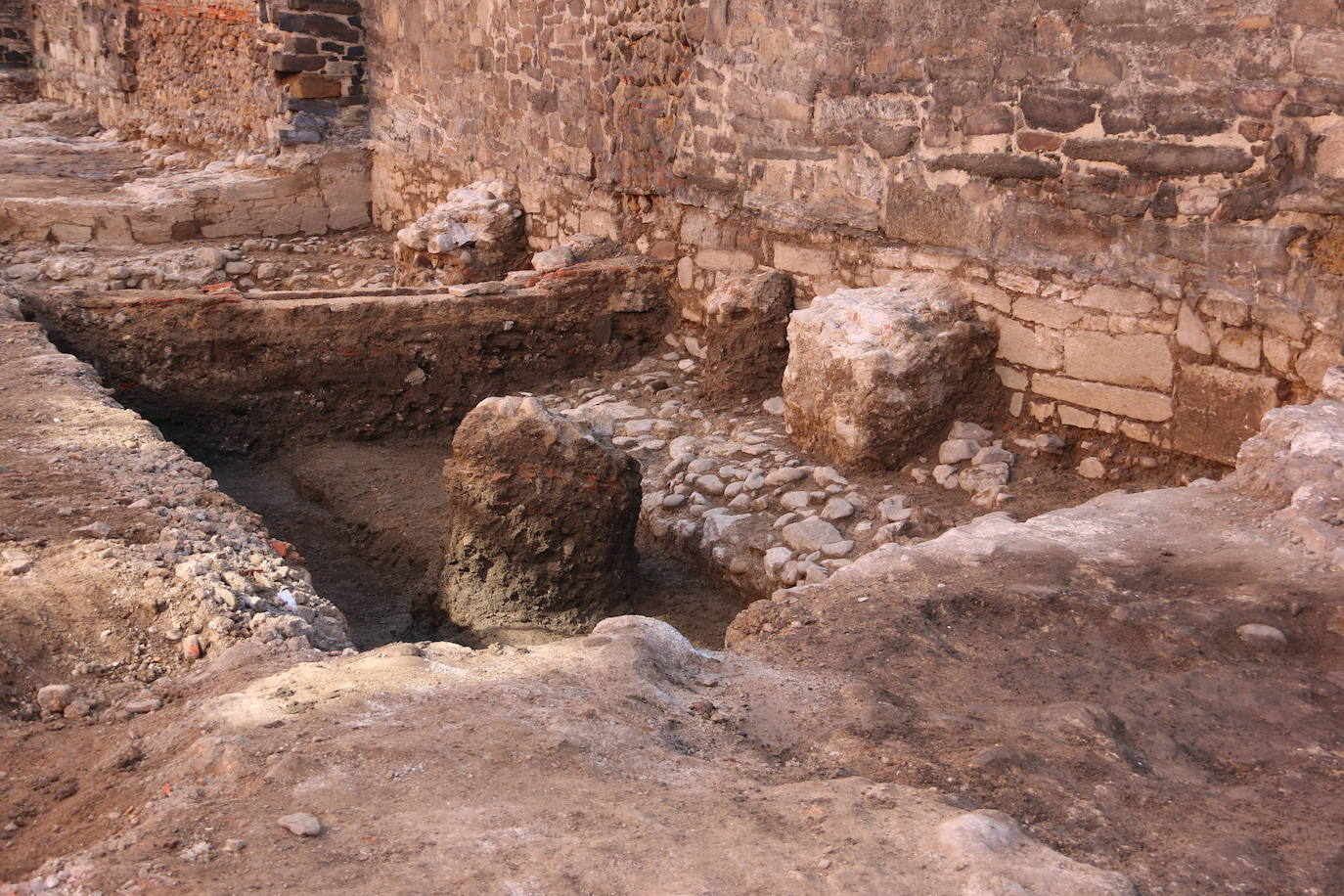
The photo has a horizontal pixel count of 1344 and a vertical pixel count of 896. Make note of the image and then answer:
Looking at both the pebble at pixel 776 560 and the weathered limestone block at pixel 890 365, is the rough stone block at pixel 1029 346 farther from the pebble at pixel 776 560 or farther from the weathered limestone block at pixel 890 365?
the pebble at pixel 776 560

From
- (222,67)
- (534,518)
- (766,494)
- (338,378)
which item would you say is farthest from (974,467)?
(222,67)

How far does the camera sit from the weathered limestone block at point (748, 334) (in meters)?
6.26

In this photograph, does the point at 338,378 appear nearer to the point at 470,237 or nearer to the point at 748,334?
the point at 470,237

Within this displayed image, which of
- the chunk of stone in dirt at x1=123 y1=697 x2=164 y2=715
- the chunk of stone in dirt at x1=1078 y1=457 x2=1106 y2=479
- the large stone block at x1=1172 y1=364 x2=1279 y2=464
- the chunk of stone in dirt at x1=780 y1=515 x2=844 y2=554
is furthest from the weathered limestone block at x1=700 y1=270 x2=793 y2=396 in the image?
the chunk of stone in dirt at x1=123 y1=697 x2=164 y2=715

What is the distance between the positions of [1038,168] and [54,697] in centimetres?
405

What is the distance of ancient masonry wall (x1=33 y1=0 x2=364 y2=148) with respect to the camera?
9.90m

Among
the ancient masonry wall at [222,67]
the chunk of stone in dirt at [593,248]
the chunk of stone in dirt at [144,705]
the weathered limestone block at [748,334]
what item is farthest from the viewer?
the ancient masonry wall at [222,67]

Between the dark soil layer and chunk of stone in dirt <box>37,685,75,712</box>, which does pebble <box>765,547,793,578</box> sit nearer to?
the dark soil layer

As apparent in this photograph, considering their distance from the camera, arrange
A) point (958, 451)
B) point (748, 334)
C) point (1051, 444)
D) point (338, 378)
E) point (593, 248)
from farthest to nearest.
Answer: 1. point (593, 248)
2. point (338, 378)
3. point (748, 334)
4. point (958, 451)
5. point (1051, 444)

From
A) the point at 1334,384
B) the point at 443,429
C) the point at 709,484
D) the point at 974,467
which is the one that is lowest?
the point at 443,429

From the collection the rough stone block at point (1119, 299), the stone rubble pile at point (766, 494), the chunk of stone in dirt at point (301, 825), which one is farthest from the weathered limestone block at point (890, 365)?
the chunk of stone in dirt at point (301, 825)

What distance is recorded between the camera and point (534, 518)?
4.79 metres

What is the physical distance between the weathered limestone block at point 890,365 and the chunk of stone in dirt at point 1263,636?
2488 mm

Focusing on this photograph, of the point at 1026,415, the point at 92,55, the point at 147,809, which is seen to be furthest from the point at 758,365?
the point at 92,55
